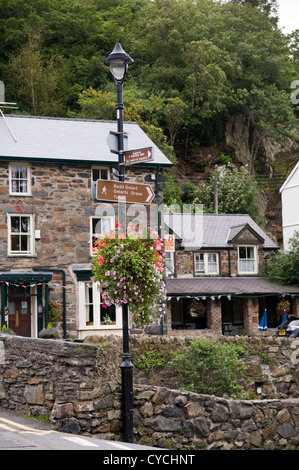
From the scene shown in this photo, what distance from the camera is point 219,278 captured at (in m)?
36.1

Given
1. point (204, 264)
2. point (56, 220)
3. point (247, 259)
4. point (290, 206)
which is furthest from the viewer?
point (290, 206)

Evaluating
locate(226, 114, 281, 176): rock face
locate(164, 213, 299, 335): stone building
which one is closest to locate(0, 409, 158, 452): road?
locate(164, 213, 299, 335): stone building

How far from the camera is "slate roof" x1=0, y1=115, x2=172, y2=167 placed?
83.7 ft

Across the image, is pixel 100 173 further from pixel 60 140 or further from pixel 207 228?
pixel 207 228

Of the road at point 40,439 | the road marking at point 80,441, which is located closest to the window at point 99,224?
the road at point 40,439

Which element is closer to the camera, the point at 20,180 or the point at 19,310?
the point at 19,310

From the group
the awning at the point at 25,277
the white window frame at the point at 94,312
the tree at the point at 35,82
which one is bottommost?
the white window frame at the point at 94,312

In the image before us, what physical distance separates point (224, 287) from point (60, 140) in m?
12.7

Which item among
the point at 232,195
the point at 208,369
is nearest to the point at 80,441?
the point at 208,369

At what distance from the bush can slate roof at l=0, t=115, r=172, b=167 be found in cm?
1041

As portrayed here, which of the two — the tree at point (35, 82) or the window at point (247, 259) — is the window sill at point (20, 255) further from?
the tree at point (35, 82)

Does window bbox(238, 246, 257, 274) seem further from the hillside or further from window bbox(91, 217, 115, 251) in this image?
window bbox(91, 217, 115, 251)

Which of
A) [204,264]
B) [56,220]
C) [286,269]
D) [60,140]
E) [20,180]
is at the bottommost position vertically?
[286,269]

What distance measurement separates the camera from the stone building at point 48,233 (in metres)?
24.9
